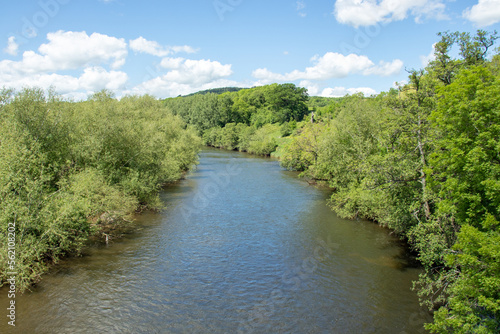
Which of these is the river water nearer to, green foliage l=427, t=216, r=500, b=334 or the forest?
the forest

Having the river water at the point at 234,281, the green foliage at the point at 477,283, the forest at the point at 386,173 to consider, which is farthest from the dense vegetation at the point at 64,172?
the green foliage at the point at 477,283

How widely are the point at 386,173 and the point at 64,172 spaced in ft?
79.8

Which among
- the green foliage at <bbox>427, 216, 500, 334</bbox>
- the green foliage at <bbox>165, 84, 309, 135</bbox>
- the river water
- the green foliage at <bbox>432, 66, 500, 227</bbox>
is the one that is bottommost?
the river water

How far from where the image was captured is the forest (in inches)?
528

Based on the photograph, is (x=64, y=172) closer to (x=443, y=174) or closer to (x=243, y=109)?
(x=443, y=174)

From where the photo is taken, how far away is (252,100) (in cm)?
14950

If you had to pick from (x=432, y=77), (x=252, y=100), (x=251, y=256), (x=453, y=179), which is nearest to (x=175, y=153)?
(x=251, y=256)

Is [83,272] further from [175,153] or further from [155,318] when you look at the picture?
[175,153]

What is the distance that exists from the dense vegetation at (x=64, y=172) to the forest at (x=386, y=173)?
0.10 meters

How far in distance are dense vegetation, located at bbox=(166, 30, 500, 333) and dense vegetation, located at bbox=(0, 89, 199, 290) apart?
63.5ft

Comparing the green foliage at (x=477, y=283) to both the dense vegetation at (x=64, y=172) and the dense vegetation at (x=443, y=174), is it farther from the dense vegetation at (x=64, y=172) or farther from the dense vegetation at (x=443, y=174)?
the dense vegetation at (x=64, y=172)

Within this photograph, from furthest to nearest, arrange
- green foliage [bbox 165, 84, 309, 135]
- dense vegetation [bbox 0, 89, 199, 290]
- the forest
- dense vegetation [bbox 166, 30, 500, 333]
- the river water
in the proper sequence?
green foliage [bbox 165, 84, 309, 135], dense vegetation [bbox 0, 89, 199, 290], the river water, the forest, dense vegetation [bbox 166, 30, 500, 333]

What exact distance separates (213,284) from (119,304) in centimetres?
526

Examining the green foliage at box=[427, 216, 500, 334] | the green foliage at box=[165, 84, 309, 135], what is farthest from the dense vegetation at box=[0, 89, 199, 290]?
the green foliage at box=[165, 84, 309, 135]
